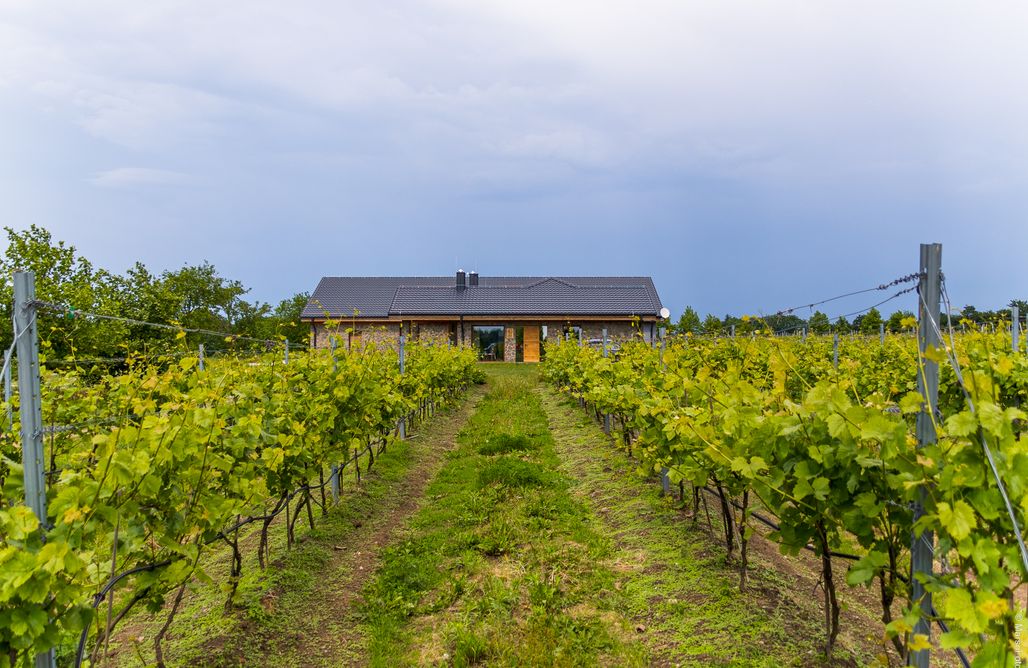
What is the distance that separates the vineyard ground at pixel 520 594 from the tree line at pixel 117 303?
15.0ft

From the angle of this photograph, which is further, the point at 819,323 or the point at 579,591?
the point at 819,323

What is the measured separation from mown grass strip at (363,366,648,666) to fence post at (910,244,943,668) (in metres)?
1.56

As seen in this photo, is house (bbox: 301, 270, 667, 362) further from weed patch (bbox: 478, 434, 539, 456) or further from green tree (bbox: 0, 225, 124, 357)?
weed patch (bbox: 478, 434, 539, 456)

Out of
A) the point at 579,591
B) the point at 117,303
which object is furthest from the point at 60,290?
the point at 579,591

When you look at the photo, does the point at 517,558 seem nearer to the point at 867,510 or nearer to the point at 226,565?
the point at 226,565

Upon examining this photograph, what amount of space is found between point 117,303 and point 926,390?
2467 centimetres

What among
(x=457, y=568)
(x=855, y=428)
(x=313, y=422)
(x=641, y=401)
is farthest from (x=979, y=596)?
(x=313, y=422)

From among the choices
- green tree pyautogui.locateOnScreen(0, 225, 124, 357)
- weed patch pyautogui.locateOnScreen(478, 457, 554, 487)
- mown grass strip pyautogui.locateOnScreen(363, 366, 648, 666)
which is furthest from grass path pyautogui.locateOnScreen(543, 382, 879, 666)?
green tree pyautogui.locateOnScreen(0, 225, 124, 357)

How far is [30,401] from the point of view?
229 centimetres

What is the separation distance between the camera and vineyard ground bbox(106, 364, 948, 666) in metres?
3.44

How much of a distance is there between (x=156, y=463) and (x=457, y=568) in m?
2.60

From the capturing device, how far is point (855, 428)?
225cm

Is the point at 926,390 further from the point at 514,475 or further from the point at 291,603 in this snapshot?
the point at 514,475

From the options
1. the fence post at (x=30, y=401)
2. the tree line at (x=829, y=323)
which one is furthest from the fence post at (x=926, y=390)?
the fence post at (x=30, y=401)
